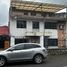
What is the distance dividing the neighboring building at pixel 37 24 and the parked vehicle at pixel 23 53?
67.5 ft

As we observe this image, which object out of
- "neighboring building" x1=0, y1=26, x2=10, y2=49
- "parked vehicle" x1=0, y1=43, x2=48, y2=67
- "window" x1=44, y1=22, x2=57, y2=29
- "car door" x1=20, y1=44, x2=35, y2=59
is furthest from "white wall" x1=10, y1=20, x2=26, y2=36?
"car door" x1=20, y1=44, x2=35, y2=59

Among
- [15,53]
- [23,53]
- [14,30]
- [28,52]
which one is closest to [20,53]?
[23,53]

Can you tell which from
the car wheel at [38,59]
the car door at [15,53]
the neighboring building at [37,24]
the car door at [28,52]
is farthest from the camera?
the neighboring building at [37,24]

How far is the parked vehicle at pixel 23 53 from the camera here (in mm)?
16492

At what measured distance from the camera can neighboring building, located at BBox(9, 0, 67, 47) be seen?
39438mm

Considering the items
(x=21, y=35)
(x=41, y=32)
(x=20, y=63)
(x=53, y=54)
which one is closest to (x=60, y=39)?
(x=41, y=32)

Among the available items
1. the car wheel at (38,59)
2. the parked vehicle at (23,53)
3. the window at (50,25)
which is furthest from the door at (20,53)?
the window at (50,25)

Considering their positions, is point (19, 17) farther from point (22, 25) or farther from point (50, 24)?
point (50, 24)

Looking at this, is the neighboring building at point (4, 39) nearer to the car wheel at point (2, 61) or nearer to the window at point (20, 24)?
the window at point (20, 24)

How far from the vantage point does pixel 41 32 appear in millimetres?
41406

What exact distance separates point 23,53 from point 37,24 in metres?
24.7

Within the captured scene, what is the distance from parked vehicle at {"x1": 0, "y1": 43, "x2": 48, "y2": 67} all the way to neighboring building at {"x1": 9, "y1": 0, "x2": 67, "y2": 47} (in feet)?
67.5

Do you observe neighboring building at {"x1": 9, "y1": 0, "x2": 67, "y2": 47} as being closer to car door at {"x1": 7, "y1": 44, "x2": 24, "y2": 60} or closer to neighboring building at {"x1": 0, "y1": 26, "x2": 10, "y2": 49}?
neighboring building at {"x1": 0, "y1": 26, "x2": 10, "y2": 49}

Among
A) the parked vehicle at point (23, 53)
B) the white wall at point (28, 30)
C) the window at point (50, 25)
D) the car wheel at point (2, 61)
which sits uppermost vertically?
the window at point (50, 25)
